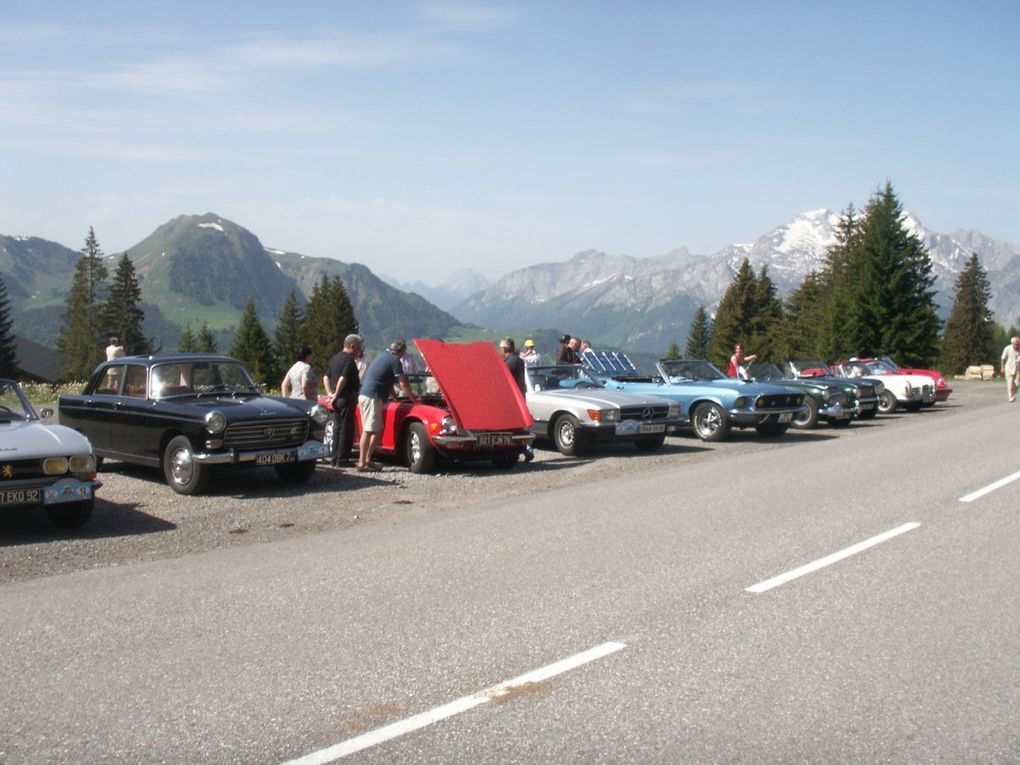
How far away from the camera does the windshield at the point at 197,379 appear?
38.0ft

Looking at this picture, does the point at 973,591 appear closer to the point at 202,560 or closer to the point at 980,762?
the point at 980,762

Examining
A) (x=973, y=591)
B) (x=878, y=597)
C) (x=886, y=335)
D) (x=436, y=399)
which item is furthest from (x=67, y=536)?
(x=886, y=335)

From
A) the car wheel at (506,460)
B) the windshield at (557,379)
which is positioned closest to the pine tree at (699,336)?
the windshield at (557,379)

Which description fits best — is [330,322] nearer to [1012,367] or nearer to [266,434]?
[1012,367]

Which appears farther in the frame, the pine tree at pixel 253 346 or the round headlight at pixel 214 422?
the pine tree at pixel 253 346

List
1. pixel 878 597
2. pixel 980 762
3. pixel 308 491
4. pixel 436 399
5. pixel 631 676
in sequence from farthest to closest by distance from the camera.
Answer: pixel 436 399
pixel 308 491
pixel 878 597
pixel 631 676
pixel 980 762

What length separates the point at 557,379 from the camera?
16.5 m

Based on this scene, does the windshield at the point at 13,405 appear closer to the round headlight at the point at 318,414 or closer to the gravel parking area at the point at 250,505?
the gravel parking area at the point at 250,505

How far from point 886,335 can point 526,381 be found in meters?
44.0

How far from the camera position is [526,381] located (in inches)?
627

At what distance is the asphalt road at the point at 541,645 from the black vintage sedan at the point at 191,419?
2440 millimetres

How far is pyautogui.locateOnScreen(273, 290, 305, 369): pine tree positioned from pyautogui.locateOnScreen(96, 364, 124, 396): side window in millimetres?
94695

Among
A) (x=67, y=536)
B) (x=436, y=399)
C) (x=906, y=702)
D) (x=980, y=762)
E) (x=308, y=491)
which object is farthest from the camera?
(x=436, y=399)

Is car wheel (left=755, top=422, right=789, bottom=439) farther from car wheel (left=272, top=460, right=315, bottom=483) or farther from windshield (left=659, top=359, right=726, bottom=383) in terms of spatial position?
car wheel (left=272, top=460, right=315, bottom=483)
